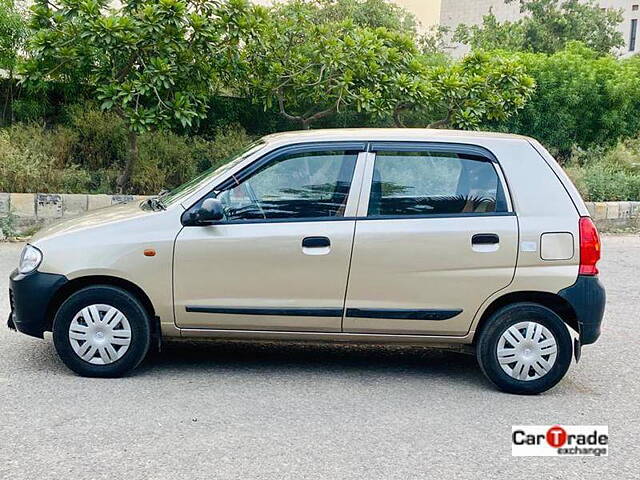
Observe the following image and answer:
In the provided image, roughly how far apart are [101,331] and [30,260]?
711mm

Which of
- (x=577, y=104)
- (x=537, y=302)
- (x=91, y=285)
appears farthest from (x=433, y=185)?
(x=577, y=104)

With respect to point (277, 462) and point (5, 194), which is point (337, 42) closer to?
point (5, 194)

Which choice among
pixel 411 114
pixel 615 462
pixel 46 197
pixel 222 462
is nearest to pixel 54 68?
pixel 46 197

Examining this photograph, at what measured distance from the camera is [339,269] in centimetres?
534

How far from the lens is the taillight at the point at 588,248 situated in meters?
5.32

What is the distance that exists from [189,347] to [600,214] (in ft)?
32.1

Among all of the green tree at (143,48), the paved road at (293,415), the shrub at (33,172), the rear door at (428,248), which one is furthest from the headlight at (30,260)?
the shrub at (33,172)

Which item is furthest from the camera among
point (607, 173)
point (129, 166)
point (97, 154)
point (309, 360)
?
point (607, 173)

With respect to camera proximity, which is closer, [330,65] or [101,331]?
[101,331]

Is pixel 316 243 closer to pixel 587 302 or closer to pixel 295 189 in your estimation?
pixel 295 189

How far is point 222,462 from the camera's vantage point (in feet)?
13.7

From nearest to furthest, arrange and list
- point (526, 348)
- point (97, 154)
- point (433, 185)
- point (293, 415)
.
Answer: point (293, 415) → point (526, 348) → point (433, 185) → point (97, 154)

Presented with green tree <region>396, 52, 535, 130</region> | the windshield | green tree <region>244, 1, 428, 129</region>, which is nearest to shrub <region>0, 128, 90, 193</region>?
green tree <region>244, 1, 428, 129</region>

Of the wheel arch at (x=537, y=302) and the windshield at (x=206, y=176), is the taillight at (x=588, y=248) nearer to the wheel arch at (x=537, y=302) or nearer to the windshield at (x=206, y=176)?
the wheel arch at (x=537, y=302)
